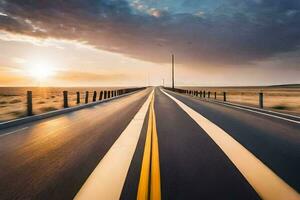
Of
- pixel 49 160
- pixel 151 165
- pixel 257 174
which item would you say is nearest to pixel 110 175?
pixel 151 165

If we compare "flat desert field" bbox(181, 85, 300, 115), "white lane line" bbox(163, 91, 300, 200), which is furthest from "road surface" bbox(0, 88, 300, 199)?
"flat desert field" bbox(181, 85, 300, 115)

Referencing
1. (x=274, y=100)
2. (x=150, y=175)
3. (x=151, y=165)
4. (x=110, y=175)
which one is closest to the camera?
(x=150, y=175)

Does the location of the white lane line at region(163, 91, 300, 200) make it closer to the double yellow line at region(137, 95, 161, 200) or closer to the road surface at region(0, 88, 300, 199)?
the road surface at region(0, 88, 300, 199)

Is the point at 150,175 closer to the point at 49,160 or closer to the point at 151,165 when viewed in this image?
the point at 151,165

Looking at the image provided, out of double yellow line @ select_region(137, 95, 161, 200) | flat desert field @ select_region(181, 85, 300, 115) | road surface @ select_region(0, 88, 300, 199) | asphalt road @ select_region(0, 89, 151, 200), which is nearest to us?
double yellow line @ select_region(137, 95, 161, 200)

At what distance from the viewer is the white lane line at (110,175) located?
12.6ft

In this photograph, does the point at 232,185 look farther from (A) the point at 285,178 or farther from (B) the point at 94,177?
(B) the point at 94,177

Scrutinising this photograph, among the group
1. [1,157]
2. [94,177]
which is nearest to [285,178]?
[94,177]

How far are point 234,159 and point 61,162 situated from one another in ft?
10.7

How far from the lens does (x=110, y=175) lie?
15.4 ft

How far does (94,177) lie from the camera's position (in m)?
4.57

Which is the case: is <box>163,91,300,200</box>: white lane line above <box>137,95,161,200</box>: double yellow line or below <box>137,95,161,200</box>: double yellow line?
below

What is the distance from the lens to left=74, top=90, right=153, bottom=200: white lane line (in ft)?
12.6

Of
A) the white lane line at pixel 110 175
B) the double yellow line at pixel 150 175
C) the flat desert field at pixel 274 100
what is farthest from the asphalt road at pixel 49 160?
the flat desert field at pixel 274 100
